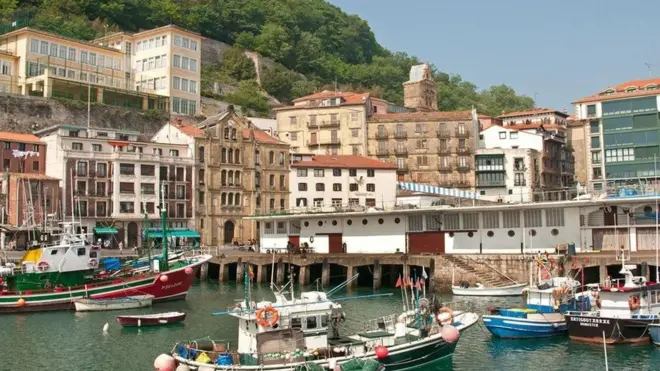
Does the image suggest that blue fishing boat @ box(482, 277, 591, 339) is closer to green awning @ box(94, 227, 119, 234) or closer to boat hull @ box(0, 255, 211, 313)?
boat hull @ box(0, 255, 211, 313)

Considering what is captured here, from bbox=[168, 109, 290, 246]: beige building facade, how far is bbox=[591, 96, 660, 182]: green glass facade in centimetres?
4423

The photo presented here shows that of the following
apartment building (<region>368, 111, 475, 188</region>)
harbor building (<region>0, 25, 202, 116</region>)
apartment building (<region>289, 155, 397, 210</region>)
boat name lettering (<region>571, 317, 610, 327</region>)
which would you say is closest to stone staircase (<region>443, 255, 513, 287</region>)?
boat name lettering (<region>571, 317, 610, 327</region>)

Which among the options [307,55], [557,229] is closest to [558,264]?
[557,229]

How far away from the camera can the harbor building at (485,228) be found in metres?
54.1

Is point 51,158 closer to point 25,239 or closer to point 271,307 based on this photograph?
point 25,239

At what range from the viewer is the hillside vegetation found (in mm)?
128500

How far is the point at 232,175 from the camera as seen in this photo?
92.1 metres

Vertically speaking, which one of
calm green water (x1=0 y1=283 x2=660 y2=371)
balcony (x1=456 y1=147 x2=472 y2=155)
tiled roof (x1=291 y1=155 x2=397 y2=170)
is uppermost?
balcony (x1=456 y1=147 x2=472 y2=155)

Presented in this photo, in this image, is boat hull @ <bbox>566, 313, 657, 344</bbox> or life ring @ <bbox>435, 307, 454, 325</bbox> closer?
life ring @ <bbox>435, 307, 454, 325</bbox>

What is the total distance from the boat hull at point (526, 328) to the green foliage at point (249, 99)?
91.1 meters

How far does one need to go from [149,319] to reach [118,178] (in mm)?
42344

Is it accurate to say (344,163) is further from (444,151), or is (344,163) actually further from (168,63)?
(168,63)

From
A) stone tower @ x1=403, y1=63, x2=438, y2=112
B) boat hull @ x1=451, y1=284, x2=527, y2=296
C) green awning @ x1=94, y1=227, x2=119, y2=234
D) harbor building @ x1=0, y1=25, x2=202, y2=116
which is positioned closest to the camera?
boat hull @ x1=451, y1=284, x2=527, y2=296

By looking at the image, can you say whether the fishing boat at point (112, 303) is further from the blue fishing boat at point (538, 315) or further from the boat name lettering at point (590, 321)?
the boat name lettering at point (590, 321)
